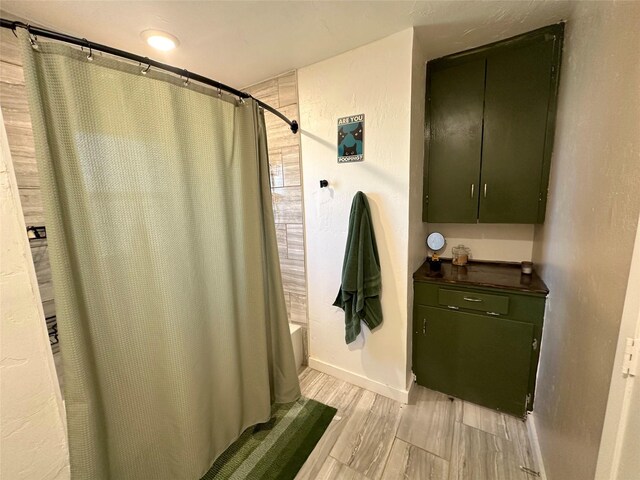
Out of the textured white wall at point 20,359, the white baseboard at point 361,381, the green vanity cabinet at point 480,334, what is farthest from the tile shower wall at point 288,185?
the textured white wall at point 20,359

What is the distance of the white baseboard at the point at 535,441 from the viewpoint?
4.26 ft

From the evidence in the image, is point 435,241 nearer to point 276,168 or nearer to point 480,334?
point 480,334

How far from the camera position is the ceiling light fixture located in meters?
1.43

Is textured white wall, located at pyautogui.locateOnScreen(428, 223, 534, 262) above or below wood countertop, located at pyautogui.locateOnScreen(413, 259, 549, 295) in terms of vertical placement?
above

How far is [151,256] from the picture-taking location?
1.04 m

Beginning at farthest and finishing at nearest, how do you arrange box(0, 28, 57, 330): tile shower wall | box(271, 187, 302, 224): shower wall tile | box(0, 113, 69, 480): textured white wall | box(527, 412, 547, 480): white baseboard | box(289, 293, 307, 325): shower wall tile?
box(289, 293, 307, 325): shower wall tile
box(271, 187, 302, 224): shower wall tile
box(527, 412, 547, 480): white baseboard
box(0, 28, 57, 330): tile shower wall
box(0, 113, 69, 480): textured white wall

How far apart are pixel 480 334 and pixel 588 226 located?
95 cm

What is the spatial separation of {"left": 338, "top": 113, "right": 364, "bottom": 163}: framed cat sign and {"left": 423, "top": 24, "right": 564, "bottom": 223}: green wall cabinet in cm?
57

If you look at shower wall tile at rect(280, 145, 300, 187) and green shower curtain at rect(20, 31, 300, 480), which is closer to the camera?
green shower curtain at rect(20, 31, 300, 480)

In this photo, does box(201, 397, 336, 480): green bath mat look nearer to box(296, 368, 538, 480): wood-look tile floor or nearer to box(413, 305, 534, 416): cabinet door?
box(296, 368, 538, 480): wood-look tile floor

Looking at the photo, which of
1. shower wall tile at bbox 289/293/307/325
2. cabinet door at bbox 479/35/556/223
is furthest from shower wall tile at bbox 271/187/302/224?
cabinet door at bbox 479/35/556/223

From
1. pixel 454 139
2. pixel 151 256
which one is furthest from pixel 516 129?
pixel 151 256

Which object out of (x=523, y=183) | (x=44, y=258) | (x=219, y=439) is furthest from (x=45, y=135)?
(x=523, y=183)

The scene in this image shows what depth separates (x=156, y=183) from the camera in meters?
1.05
